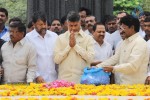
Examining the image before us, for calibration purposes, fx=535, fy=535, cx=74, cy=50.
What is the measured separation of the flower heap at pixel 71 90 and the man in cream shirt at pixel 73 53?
1.07m

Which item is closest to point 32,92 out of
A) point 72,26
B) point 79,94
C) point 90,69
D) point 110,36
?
point 79,94

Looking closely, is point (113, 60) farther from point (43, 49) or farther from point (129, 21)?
point (43, 49)

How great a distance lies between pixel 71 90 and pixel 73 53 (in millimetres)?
1840

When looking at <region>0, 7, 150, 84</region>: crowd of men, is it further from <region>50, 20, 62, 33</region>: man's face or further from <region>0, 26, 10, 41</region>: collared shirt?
<region>50, 20, 62, 33</region>: man's face

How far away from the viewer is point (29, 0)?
42.1 feet

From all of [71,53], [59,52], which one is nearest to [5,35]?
[59,52]

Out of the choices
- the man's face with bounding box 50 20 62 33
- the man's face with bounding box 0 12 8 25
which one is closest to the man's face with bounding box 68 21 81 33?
the man's face with bounding box 0 12 8 25

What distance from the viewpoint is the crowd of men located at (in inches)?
369

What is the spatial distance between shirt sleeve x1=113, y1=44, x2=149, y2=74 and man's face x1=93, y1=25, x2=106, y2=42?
4.03 feet

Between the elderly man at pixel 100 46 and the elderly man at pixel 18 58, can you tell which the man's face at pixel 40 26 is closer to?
the elderly man at pixel 18 58

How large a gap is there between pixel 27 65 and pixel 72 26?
1.12 metres

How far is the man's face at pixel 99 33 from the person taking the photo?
10.4 metres

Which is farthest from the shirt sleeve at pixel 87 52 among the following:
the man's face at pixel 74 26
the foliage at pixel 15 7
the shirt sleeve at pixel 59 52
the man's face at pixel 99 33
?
the foliage at pixel 15 7

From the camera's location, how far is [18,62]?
9797 millimetres
